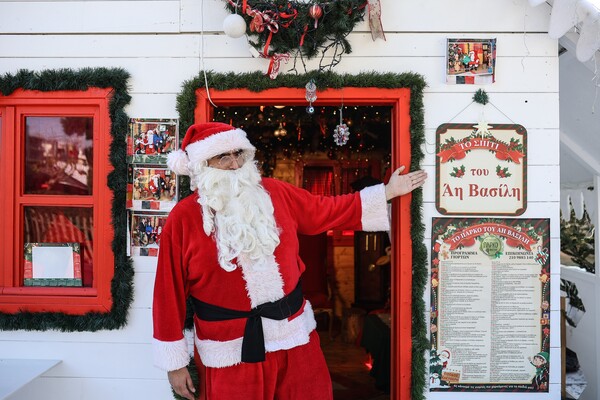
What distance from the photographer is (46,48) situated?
2.77 m

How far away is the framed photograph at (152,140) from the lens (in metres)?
2.71

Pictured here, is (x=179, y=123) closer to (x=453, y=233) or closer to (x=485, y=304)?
(x=453, y=233)

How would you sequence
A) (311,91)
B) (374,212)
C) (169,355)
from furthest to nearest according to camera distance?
(311,91) → (374,212) → (169,355)

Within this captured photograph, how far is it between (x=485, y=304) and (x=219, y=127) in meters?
1.85

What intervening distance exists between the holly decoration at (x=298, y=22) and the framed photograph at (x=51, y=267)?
1.76 meters

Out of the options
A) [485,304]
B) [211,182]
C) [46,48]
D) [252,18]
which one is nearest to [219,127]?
[211,182]

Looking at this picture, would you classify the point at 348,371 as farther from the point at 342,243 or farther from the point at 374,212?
the point at 374,212

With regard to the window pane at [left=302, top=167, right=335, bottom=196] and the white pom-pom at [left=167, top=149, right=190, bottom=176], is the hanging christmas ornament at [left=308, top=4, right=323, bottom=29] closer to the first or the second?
the white pom-pom at [left=167, top=149, right=190, bottom=176]

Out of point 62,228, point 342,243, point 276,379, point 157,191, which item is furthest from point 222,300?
point 342,243

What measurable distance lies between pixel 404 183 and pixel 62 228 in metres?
2.14

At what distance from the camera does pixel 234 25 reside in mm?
2451

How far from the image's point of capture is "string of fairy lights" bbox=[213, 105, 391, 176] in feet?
13.3

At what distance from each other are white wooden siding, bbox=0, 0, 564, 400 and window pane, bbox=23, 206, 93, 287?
0.39m

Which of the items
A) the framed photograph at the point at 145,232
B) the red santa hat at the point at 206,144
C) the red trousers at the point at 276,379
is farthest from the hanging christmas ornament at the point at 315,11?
the red trousers at the point at 276,379
